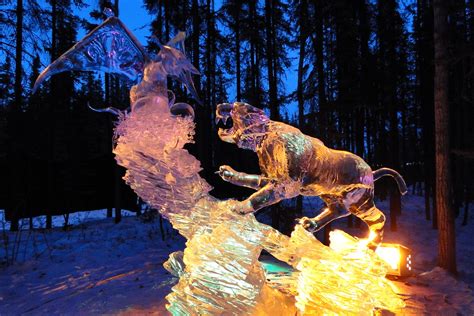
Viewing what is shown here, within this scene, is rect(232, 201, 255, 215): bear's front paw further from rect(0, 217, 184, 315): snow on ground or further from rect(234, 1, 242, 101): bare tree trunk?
rect(234, 1, 242, 101): bare tree trunk

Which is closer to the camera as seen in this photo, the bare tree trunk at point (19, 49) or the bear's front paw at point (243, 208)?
the bear's front paw at point (243, 208)

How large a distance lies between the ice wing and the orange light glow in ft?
14.9

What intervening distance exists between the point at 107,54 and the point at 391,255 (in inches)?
202

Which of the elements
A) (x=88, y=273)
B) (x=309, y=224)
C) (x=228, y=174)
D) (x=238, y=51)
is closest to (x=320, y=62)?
(x=238, y=51)

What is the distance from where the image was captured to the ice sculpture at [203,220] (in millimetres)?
2492

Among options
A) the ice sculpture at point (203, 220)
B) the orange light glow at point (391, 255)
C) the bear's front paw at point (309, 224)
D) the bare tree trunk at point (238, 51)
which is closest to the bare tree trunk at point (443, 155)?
the orange light glow at point (391, 255)

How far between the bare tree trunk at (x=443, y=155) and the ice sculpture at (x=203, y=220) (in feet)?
12.8

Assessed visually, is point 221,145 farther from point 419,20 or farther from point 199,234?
point 199,234

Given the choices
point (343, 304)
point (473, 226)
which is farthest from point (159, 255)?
point (473, 226)

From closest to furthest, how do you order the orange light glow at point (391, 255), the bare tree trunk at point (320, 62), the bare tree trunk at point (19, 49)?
1. the orange light glow at point (391, 255)
2. the bare tree trunk at point (320, 62)
3. the bare tree trunk at point (19, 49)

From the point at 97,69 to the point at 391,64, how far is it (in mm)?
9579

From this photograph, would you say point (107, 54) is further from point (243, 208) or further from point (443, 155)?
point (443, 155)

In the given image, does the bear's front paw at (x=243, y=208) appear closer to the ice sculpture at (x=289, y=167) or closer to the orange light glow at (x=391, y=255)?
the ice sculpture at (x=289, y=167)

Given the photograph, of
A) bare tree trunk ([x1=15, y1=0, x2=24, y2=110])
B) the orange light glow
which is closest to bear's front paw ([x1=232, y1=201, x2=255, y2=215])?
the orange light glow
